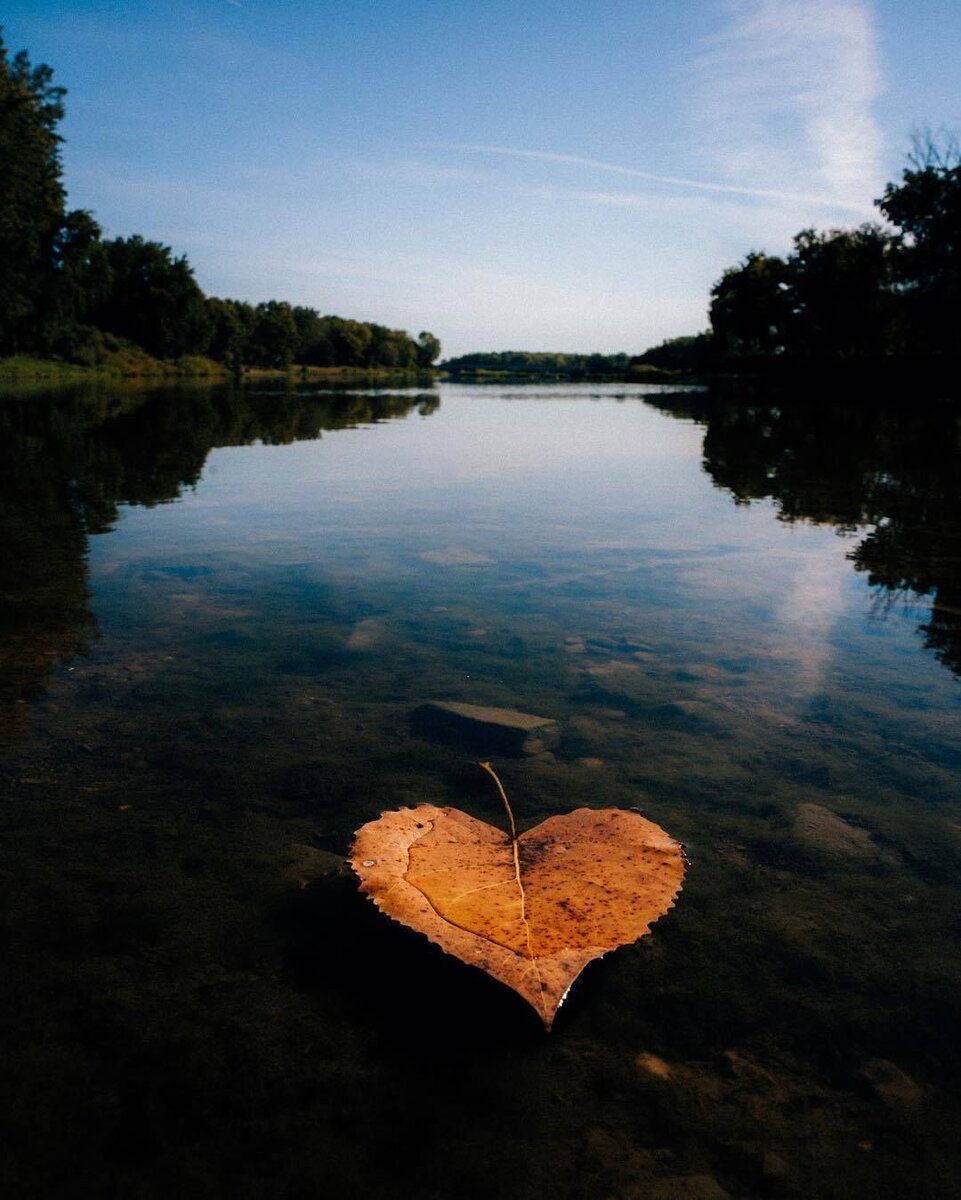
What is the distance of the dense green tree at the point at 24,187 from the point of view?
4297cm

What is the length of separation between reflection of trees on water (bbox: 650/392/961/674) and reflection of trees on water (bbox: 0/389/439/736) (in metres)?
4.89

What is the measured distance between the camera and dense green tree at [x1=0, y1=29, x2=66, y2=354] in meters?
43.0

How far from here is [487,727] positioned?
3.33 m

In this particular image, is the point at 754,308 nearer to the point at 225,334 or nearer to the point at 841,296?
the point at 841,296

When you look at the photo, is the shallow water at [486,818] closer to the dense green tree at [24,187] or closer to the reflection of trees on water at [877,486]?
the reflection of trees on water at [877,486]

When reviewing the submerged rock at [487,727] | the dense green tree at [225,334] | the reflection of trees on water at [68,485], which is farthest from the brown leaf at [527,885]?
the dense green tree at [225,334]

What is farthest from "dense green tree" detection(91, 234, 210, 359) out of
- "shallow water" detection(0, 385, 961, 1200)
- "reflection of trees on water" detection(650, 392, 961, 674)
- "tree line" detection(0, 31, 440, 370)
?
"shallow water" detection(0, 385, 961, 1200)

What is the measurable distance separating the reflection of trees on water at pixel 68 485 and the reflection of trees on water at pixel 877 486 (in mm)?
4885

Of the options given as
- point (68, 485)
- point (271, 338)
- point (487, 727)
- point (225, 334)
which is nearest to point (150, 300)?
point (225, 334)

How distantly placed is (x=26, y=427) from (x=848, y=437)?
19.1m

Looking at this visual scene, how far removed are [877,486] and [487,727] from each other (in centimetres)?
965

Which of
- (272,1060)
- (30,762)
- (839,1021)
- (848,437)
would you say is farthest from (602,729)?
(848,437)

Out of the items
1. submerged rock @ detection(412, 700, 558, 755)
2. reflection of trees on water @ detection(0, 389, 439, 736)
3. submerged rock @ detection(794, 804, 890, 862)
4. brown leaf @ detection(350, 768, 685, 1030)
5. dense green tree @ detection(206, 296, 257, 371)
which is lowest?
reflection of trees on water @ detection(0, 389, 439, 736)

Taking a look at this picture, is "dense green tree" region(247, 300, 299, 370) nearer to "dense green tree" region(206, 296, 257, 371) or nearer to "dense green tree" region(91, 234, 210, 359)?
"dense green tree" region(206, 296, 257, 371)
